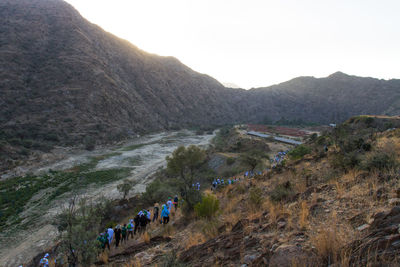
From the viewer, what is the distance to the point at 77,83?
58.4 metres

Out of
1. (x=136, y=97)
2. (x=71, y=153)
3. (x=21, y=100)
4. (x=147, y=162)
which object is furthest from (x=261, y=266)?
(x=136, y=97)

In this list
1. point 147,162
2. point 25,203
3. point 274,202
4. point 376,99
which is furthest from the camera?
point 376,99

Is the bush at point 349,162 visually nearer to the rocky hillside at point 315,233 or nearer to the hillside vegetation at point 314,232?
the hillside vegetation at point 314,232

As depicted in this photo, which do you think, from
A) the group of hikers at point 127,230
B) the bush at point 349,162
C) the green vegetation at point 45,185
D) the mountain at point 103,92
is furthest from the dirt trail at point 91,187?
the bush at point 349,162

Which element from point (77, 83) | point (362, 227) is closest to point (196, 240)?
point (362, 227)

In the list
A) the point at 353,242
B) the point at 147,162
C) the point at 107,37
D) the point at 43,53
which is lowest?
the point at 147,162

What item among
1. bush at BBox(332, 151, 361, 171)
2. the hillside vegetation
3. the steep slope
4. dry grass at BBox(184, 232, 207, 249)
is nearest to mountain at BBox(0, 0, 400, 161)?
the steep slope

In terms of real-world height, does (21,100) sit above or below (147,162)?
above

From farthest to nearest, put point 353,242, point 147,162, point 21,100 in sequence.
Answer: point 21,100 < point 147,162 < point 353,242

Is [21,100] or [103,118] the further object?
[103,118]

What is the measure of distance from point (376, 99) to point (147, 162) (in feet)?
428

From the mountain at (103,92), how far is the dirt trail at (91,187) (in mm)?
7200

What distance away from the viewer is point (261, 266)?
3.08 metres

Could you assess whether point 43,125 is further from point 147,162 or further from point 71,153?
point 147,162
